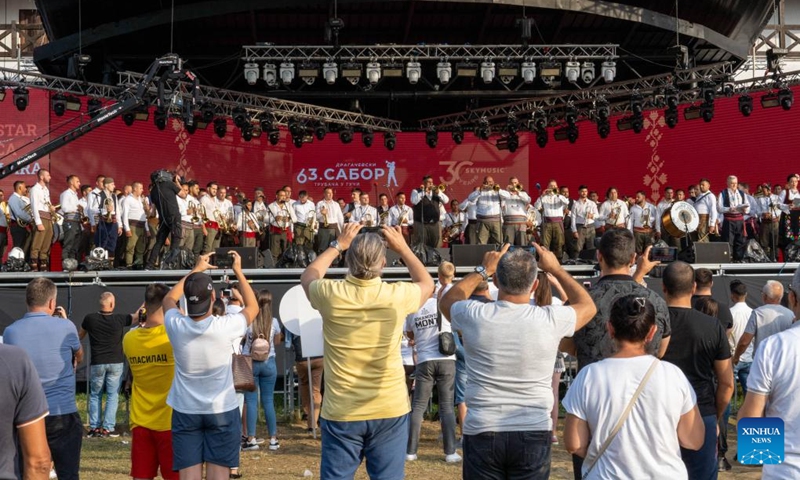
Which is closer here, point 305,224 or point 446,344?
point 446,344

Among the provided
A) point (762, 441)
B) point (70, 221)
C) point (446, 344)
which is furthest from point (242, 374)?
point (70, 221)

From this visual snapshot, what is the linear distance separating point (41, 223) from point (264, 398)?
862cm

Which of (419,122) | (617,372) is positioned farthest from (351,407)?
(419,122)

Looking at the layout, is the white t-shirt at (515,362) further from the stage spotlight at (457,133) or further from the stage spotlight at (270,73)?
the stage spotlight at (457,133)

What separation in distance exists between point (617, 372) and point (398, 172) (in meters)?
19.9

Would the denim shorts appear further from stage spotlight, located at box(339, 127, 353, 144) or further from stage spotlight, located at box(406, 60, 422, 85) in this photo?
stage spotlight, located at box(339, 127, 353, 144)

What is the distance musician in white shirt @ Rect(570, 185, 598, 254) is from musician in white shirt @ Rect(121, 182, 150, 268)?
30.3 ft

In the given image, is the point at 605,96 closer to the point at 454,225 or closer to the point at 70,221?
the point at 454,225

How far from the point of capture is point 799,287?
Result: 363cm

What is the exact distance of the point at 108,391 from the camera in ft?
33.7

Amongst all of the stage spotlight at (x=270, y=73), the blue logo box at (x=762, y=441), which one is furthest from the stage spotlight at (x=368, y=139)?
the blue logo box at (x=762, y=441)

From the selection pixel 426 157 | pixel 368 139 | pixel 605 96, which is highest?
pixel 605 96

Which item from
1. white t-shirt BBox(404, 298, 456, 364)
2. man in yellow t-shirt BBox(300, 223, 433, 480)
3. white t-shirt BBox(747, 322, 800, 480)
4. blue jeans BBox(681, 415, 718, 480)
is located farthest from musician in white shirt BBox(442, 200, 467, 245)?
white t-shirt BBox(747, 322, 800, 480)

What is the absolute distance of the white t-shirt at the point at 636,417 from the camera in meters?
3.25
